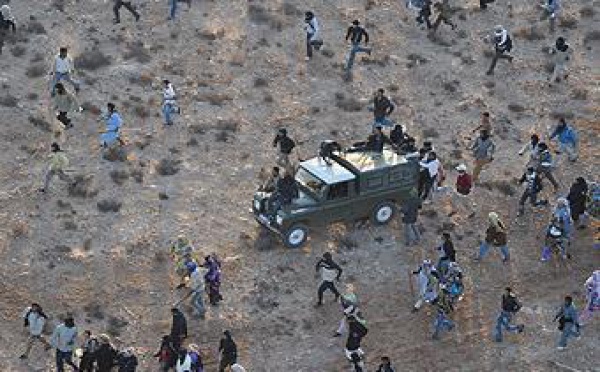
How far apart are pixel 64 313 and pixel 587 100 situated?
1719 centimetres

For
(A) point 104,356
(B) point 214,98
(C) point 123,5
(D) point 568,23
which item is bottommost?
(A) point 104,356

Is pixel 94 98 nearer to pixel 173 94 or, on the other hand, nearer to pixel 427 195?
pixel 173 94

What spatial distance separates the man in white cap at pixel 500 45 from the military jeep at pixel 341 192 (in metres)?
8.69

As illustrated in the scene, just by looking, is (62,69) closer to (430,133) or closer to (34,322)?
(430,133)

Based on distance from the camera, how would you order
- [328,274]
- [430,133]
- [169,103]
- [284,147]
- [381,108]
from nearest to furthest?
1. [328,274]
2. [284,147]
3. [381,108]
4. [169,103]
5. [430,133]

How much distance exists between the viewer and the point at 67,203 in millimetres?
29188

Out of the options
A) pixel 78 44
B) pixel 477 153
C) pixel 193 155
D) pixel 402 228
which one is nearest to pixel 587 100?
pixel 477 153

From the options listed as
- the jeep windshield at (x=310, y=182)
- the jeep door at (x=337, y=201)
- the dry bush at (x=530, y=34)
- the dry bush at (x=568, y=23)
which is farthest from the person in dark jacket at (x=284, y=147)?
the dry bush at (x=568, y=23)

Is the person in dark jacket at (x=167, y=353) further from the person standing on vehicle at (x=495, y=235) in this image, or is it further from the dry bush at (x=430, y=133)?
the dry bush at (x=430, y=133)

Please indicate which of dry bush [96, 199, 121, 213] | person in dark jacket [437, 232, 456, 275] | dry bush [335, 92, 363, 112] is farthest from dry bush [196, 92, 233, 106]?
person in dark jacket [437, 232, 456, 275]

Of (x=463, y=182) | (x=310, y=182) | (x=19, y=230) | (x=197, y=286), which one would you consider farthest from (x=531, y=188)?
(x=19, y=230)

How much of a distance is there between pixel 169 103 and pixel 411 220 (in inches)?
296

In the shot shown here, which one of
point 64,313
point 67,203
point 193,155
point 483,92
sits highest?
point 483,92

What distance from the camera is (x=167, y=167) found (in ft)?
101
